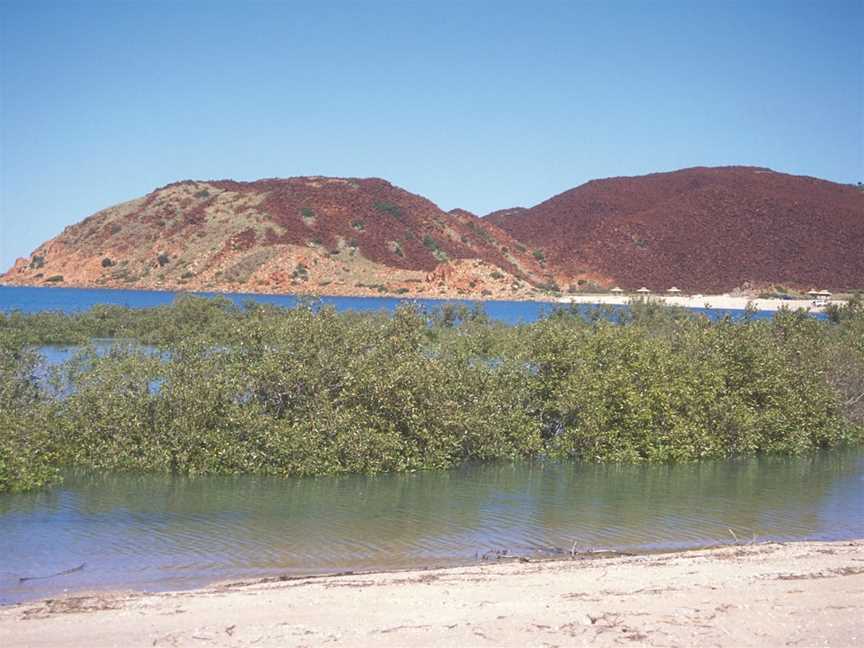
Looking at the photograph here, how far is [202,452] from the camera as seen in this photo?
1603cm

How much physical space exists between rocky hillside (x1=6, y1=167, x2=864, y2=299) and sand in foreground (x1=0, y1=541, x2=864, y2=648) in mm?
73318

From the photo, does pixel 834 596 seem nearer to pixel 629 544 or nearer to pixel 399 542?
pixel 629 544

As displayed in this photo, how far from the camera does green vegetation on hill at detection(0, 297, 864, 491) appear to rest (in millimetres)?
16047

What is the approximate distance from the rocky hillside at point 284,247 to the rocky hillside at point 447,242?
201 millimetres

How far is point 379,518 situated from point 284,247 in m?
76.6

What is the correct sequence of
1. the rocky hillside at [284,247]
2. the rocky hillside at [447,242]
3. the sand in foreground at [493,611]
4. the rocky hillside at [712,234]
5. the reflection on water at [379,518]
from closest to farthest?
1. the sand in foreground at [493,611]
2. the reflection on water at [379,518]
3. the rocky hillside at [284,247]
4. the rocky hillside at [447,242]
5. the rocky hillside at [712,234]

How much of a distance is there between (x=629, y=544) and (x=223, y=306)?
31.3 meters

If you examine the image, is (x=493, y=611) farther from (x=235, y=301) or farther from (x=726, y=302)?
(x=726, y=302)

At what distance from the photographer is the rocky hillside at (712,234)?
107 meters

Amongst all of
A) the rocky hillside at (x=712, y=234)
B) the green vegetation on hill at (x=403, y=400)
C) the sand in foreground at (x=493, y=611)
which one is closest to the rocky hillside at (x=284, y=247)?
the rocky hillside at (x=712, y=234)

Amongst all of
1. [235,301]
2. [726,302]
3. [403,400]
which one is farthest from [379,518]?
[726,302]

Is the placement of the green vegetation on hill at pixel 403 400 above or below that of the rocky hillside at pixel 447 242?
below

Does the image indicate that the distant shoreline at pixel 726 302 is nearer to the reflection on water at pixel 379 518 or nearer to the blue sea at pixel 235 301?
the blue sea at pixel 235 301

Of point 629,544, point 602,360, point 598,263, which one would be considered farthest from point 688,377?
point 598,263
